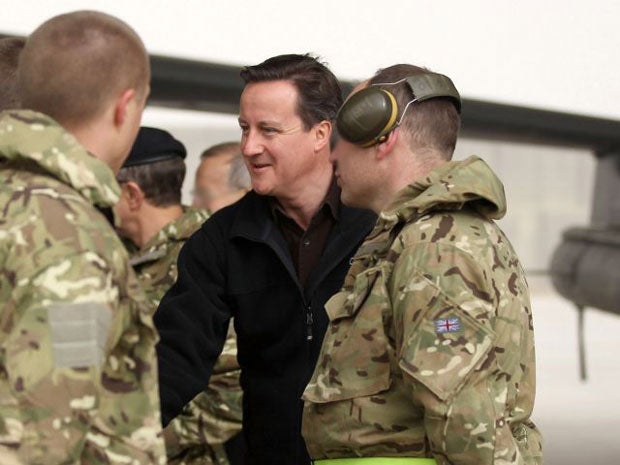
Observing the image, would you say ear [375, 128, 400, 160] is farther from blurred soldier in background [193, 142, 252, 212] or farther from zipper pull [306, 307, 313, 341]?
blurred soldier in background [193, 142, 252, 212]

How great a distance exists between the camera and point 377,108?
8.05 feet

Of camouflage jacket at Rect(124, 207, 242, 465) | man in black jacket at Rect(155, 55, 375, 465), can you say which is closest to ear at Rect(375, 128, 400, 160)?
man in black jacket at Rect(155, 55, 375, 465)

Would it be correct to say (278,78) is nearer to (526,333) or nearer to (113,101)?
(526,333)

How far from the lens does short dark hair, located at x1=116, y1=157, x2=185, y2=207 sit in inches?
141

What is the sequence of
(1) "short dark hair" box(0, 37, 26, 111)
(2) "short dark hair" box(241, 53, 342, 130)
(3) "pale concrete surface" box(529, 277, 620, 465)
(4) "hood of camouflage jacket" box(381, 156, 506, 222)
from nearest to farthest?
(4) "hood of camouflage jacket" box(381, 156, 506, 222)
(1) "short dark hair" box(0, 37, 26, 111)
(2) "short dark hair" box(241, 53, 342, 130)
(3) "pale concrete surface" box(529, 277, 620, 465)

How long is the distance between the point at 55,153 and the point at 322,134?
143cm

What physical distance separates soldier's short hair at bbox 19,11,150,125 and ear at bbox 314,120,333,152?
1.27 meters

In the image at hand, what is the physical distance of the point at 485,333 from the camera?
224 centimetres

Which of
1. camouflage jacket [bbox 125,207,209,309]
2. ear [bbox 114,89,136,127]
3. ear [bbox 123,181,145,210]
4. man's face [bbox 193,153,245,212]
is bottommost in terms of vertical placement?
man's face [bbox 193,153,245,212]

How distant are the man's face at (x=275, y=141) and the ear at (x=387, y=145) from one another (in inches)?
24.9

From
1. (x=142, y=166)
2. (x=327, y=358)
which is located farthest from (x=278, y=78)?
(x=327, y=358)

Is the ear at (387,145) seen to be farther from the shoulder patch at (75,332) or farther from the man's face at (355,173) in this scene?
the shoulder patch at (75,332)

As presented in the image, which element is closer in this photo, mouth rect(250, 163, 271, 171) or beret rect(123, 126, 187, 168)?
mouth rect(250, 163, 271, 171)

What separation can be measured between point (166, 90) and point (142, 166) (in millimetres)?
1705
